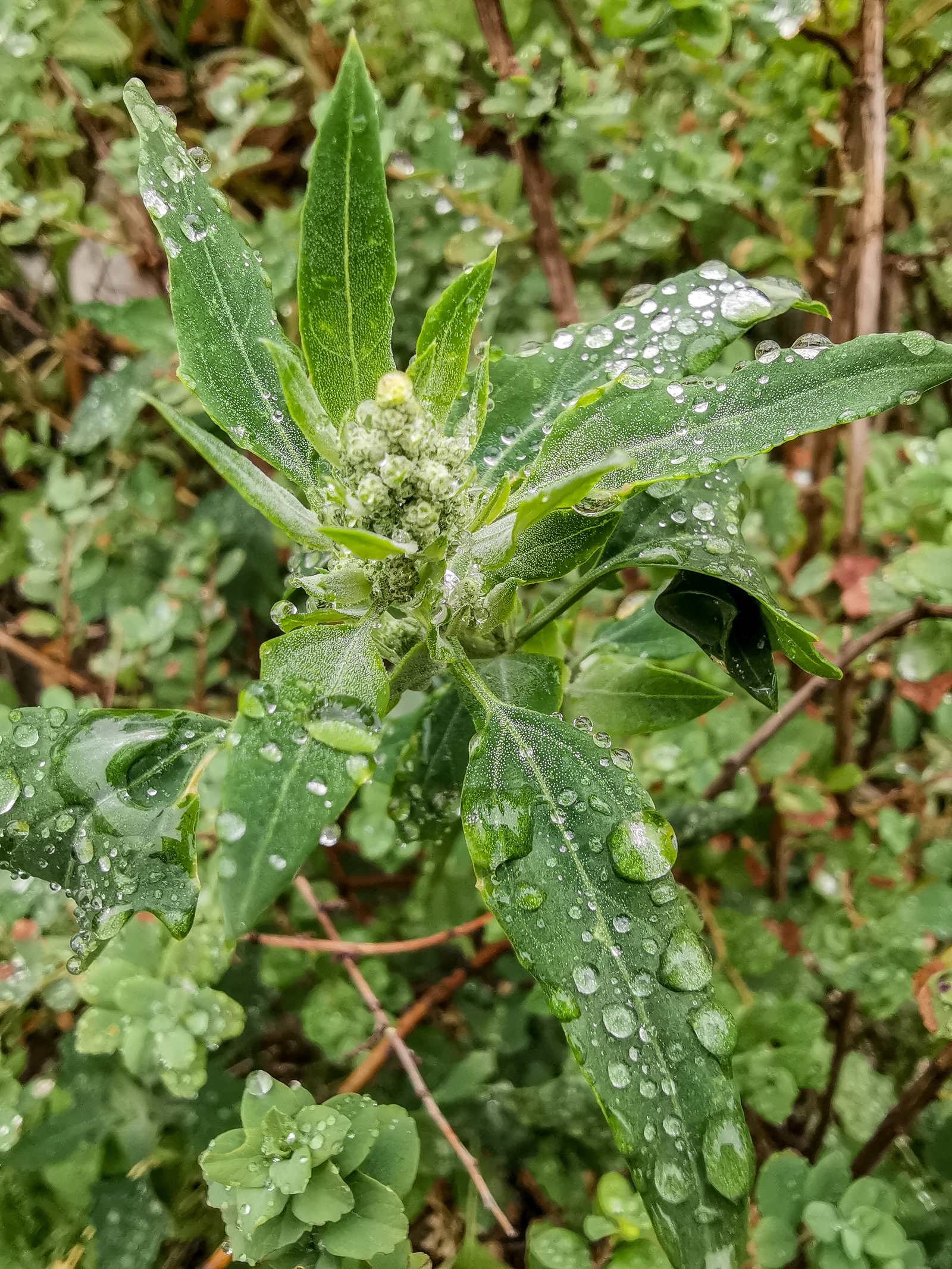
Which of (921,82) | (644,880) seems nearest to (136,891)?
(644,880)

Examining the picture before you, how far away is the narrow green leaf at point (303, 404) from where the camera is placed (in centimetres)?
67

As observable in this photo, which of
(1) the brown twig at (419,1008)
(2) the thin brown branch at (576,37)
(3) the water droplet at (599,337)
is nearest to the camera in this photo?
(3) the water droplet at (599,337)

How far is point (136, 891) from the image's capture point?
0.79 meters

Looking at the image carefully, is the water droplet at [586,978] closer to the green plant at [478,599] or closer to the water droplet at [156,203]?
the green plant at [478,599]

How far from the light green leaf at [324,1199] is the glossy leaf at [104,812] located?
0.34 metres

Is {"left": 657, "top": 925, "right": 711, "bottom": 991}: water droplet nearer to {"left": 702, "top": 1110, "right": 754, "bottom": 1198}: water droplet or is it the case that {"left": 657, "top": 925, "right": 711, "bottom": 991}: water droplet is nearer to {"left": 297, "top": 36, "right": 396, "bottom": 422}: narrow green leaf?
{"left": 702, "top": 1110, "right": 754, "bottom": 1198}: water droplet

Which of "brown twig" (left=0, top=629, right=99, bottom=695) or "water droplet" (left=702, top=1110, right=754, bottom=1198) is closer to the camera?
"water droplet" (left=702, top=1110, right=754, bottom=1198)

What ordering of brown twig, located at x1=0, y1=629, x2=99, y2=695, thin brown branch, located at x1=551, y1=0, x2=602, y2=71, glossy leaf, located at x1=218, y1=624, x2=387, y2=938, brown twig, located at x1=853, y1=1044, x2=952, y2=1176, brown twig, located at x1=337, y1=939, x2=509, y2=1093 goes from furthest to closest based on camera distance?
thin brown branch, located at x1=551, y1=0, x2=602, y2=71
brown twig, located at x1=0, y1=629, x2=99, y2=695
brown twig, located at x1=337, y1=939, x2=509, y2=1093
brown twig, located at x1=853, y1=1044, x2=952, y2=1176
glossy leaf, located at x1=218, y1=624, x2=387, y2=938

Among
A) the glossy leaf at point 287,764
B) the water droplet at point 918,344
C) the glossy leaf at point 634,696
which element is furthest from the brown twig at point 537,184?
the glossy leaf at point 287,764

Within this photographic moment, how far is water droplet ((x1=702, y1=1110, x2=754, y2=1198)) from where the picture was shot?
24.8 inches

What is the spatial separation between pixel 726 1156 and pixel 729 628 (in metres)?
0.47

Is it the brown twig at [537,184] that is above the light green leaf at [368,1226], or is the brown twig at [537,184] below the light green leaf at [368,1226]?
above

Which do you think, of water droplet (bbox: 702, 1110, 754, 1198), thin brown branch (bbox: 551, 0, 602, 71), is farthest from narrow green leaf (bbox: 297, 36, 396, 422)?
thin brown branch (bbox: 551, 0, 602, 71)

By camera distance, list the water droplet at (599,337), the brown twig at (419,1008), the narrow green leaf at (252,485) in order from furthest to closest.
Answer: the brown twig at (419,1008) → the water droplet at (599,337) → the narrow green leaf at (252,485)
